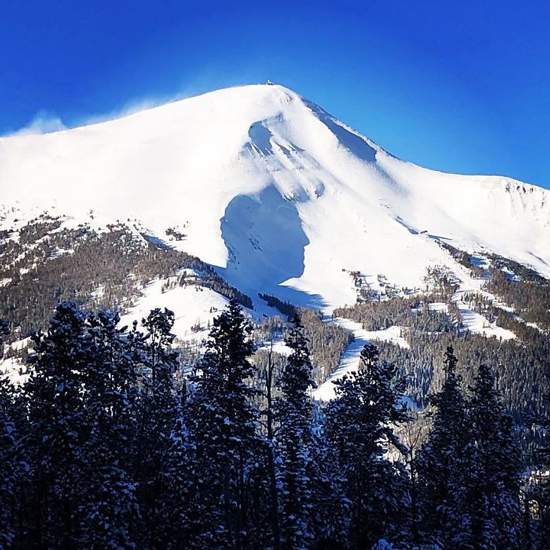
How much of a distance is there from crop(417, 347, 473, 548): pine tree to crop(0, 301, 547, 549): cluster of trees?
0.48 feet

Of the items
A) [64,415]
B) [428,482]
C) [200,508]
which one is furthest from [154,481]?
[428,482]

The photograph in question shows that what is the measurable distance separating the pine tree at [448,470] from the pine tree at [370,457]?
12.9 ft

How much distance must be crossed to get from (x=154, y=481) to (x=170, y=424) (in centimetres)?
459

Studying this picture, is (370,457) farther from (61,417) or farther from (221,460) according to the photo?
(61,417)

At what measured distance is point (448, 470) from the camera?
4634 cm

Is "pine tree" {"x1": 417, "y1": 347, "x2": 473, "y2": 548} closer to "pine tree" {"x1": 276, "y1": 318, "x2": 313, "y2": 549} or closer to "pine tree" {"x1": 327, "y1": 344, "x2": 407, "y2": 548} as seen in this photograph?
"pine tree" {"x1": 327, "y1": 344, "x2": 407, "y2": 548}

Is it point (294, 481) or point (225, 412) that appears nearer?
point (225, 412)

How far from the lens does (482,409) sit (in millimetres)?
41875

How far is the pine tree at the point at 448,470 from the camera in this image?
39.3 metres

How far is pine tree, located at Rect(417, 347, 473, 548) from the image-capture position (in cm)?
3934

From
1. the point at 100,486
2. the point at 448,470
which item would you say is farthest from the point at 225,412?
the point at 448,470

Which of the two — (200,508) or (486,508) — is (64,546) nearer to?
(200,508)

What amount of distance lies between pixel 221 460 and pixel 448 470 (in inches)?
910

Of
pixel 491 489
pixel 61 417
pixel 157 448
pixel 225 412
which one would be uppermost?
pixel 157 448
